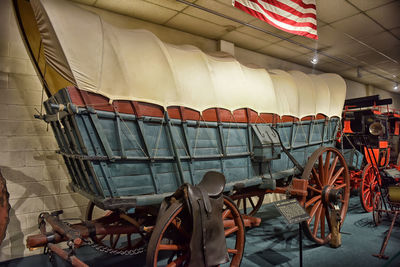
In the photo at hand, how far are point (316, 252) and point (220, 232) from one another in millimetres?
1851

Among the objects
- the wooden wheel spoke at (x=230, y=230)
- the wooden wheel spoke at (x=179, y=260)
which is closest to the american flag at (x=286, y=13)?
the wooden wheel spoke at (x=230, y=230)

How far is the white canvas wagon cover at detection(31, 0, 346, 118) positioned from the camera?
7.55ft

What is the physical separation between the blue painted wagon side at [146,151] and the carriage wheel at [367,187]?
283cm

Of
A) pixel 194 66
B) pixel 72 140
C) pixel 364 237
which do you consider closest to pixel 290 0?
pixel 194 66

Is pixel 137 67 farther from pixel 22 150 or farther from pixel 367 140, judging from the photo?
pixel 367 140

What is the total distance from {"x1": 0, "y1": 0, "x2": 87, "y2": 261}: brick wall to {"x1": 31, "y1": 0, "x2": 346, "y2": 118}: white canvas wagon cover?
1.75 metres

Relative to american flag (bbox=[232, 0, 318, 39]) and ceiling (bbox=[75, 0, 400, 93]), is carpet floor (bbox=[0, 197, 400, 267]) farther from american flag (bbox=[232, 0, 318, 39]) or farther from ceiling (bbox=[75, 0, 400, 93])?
ceiling (bbox=[75, 0, 400, 93])

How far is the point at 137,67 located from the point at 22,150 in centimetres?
233

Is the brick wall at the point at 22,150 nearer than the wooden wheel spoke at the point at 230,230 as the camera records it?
No

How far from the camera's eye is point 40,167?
3.87 metres

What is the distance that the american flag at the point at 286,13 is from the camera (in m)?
3.33

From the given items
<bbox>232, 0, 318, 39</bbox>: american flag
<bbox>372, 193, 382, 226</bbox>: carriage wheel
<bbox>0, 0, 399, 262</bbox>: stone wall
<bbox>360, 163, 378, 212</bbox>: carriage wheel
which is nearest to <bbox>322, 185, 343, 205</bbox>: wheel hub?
<bbox>372, 193, 382, 226</bbox>: carriage wheel

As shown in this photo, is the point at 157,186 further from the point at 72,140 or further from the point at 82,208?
the point at 82,208

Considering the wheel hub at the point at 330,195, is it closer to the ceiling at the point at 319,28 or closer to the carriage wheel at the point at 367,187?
the carriage wheel at the point at 367,187
